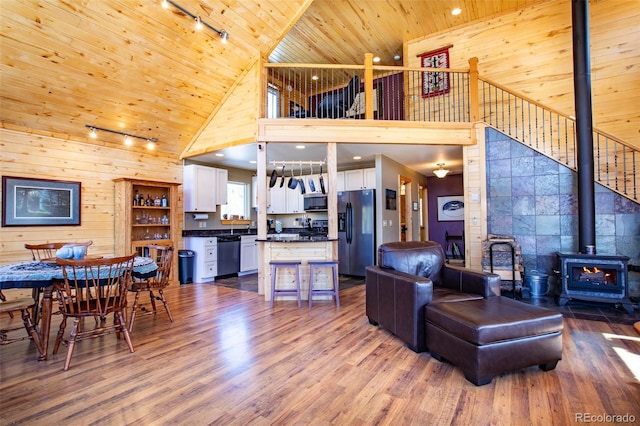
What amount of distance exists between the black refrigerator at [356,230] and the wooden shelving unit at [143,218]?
3.24 meters

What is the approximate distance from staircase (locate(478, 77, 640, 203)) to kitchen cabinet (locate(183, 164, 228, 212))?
532 cm

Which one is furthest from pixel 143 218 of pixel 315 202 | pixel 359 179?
pixel 359 179

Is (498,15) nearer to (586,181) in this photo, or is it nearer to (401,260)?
(586,181)

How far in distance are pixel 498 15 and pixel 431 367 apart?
6.24 m

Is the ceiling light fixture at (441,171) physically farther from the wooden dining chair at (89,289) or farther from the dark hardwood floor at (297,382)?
the wooden dining chair at (89,289)

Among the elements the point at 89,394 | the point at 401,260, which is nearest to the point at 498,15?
the point at 401,260

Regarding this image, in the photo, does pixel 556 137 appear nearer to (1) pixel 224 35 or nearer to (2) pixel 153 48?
(1) pixel 224 35

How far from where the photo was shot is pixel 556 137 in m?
5.11

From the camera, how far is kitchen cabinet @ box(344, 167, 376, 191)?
636cm

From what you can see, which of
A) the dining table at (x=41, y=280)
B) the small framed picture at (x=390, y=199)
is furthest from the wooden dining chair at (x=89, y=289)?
the small framed picture at (x=390, y=199)

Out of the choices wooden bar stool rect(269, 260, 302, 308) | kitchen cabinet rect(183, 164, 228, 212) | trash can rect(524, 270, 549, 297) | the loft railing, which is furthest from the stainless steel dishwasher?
trash can rect(524, 270, 549, 297)

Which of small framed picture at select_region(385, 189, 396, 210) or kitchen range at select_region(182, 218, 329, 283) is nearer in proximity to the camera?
kitchen range at select_region(182, 218, 329, 283)

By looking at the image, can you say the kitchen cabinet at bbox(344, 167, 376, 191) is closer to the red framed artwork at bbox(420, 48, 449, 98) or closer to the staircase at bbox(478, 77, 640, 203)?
the red framed artwork at bbox(420, 48, 449, 98)

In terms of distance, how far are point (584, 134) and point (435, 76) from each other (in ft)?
9.53
